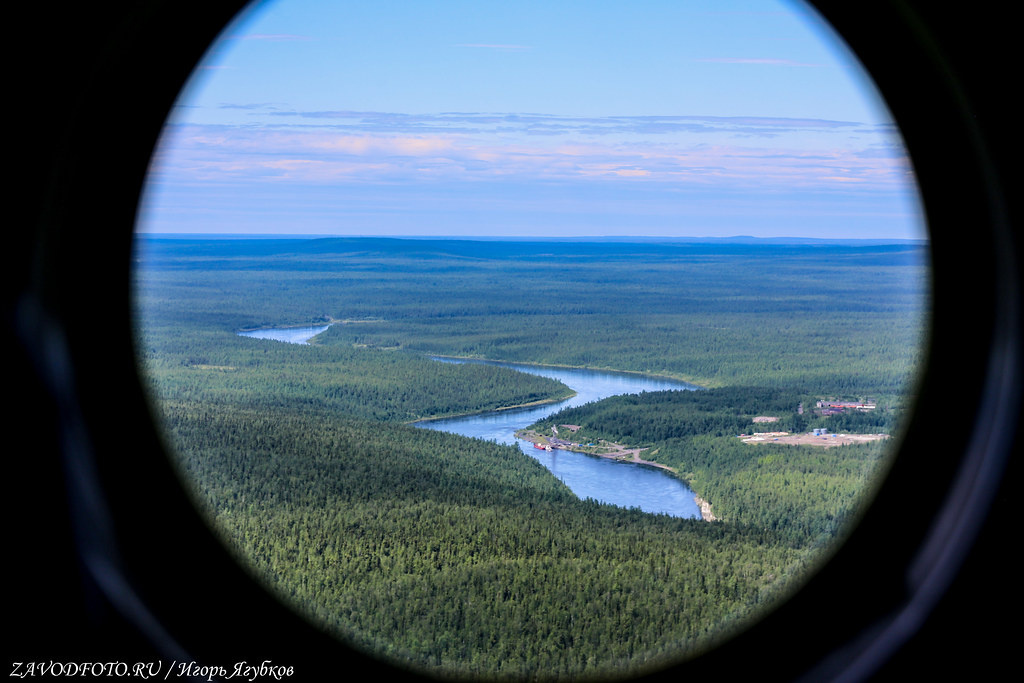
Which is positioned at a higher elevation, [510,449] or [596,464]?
[510,449]

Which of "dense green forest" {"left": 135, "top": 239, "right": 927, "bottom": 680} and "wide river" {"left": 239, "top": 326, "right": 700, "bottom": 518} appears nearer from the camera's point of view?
"dense green forest" {"left": 135, "top": 239, "right": 927, "bottom": 680}

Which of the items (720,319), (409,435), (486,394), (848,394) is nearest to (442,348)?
(486,394)

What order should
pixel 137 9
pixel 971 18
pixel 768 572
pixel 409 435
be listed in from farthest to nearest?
pixel 409 435
pixel 768 572
pixel 137 9
pixel 971 18

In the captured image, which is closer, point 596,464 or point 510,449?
point 510,449

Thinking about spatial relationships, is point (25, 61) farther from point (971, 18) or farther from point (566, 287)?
point (566, 287)
